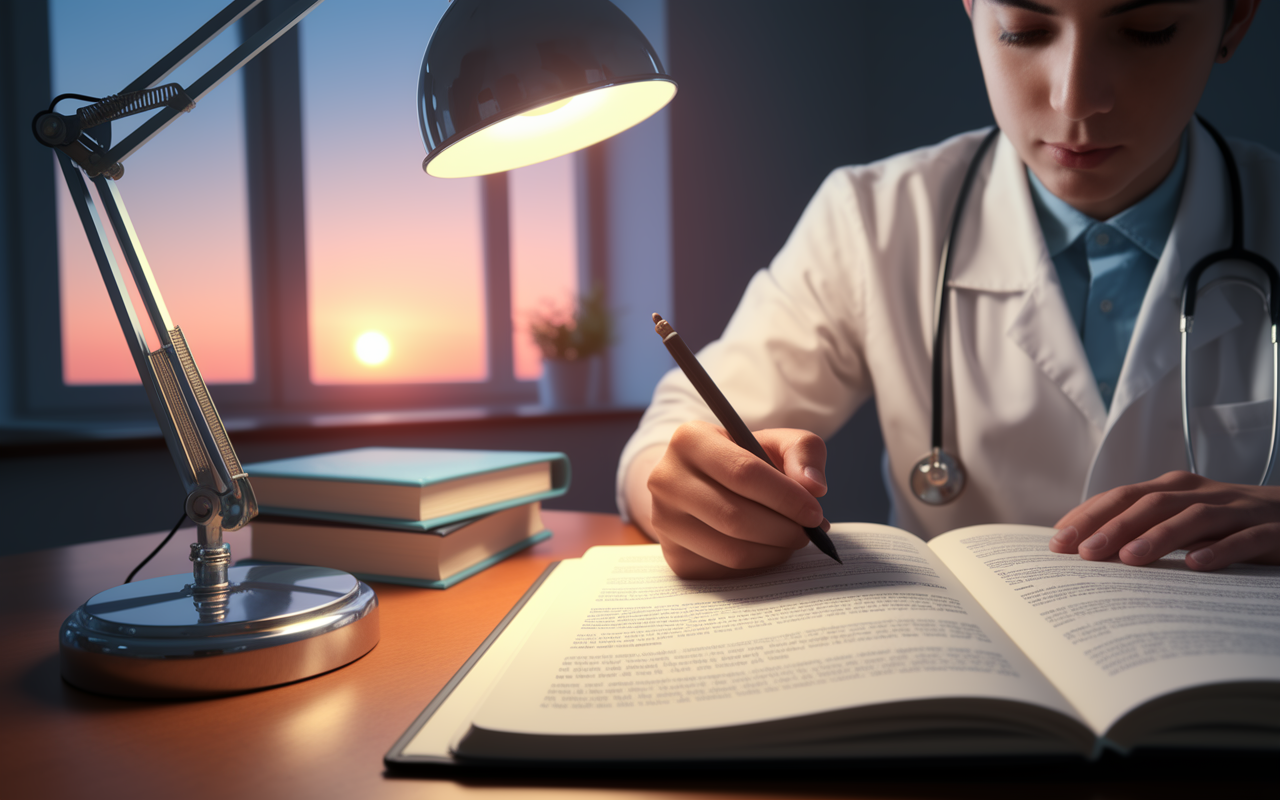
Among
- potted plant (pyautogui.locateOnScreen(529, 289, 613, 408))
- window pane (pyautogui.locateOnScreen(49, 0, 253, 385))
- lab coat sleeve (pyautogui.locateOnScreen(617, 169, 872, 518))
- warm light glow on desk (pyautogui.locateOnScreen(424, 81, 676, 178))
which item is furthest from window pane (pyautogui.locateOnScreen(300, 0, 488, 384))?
warm light glow on desk (pyautogui.locateOnScreen(424, 81, 676, 178))

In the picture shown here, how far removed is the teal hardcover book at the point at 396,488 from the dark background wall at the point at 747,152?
0.84 meters

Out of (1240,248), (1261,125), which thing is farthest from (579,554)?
(1261,125)

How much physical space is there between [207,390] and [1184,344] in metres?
1.04

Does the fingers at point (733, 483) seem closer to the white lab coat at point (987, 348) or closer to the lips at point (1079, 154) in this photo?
the white lab coat at point (987, 348)

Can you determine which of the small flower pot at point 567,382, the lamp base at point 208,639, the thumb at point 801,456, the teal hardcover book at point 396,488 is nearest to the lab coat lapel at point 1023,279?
the thumb at point 801,456

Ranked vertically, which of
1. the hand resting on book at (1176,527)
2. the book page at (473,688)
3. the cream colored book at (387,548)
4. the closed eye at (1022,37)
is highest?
the closed eye at (1022,37)

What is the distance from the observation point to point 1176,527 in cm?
57

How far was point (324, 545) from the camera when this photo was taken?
2.35 ft

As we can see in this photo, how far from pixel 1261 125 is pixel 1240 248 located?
1511 millimetres

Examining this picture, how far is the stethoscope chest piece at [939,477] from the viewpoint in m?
0.97

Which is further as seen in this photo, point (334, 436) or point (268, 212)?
point (268, 212)

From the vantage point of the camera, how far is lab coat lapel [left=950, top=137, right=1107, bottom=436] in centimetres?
98

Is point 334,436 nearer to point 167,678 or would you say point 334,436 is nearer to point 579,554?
point 579,554

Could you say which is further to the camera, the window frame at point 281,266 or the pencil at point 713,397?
the window frame at point 281,266
